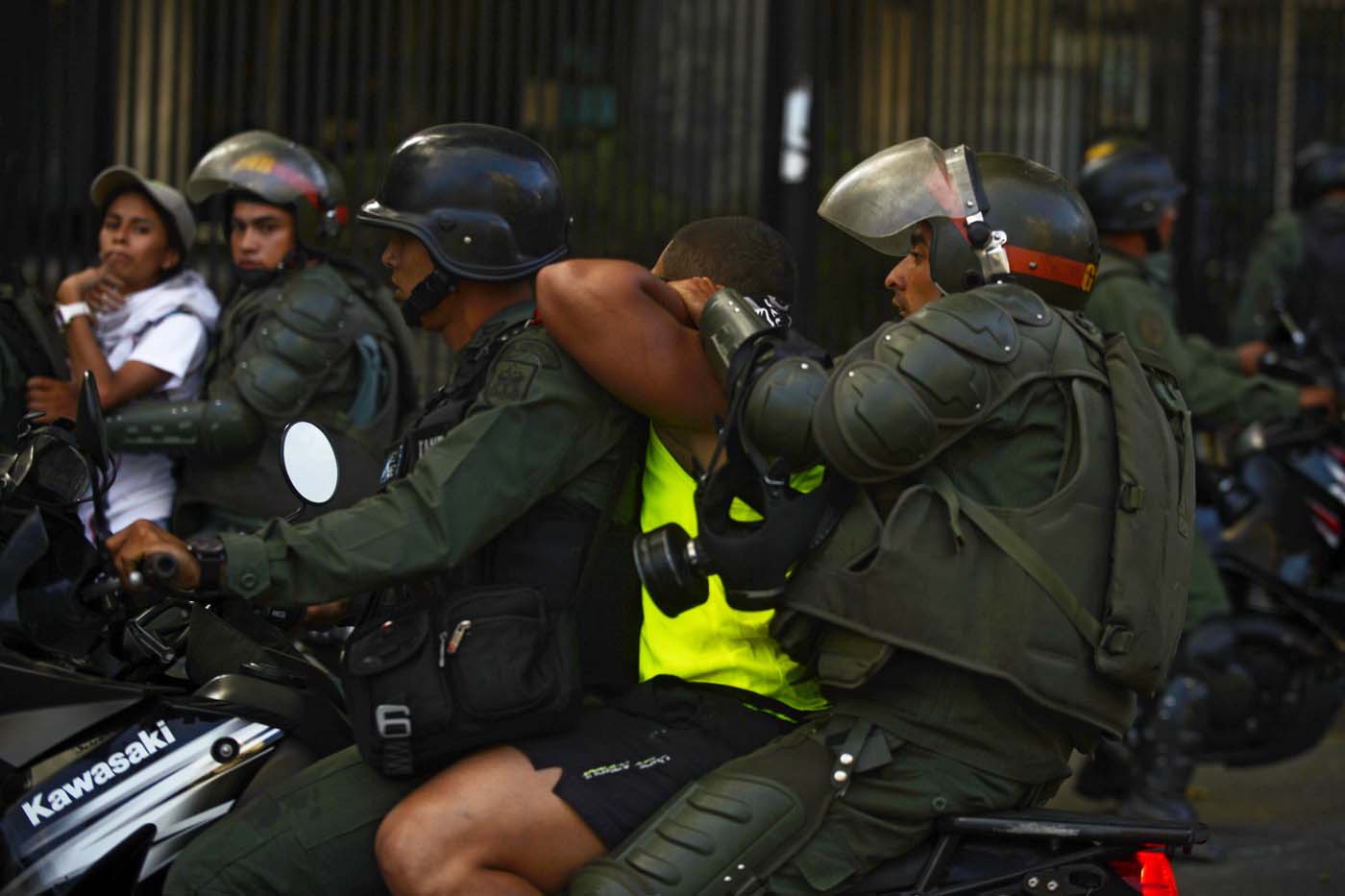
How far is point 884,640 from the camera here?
2775 millimetres

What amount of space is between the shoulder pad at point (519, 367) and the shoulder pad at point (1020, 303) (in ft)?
2.17

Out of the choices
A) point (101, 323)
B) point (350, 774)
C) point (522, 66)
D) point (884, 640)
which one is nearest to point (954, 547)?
point (884, 640)

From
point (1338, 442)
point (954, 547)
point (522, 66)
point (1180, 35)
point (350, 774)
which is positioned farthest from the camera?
point (1180, 35)

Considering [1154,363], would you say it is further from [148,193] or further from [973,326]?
[148,193]

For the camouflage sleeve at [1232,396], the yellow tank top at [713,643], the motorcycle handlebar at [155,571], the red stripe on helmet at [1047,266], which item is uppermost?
the red stripe on helmet at [1047,266]

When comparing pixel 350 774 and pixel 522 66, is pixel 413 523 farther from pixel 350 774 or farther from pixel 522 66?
pixel 522 66

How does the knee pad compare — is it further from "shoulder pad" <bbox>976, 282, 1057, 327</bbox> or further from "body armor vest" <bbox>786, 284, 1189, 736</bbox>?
"shoulder pad" <bbox>976, 282, 1057, 327</bbox>

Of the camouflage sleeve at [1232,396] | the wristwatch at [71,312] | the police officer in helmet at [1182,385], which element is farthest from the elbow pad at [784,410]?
the camouflage sleeve at [1232,396]

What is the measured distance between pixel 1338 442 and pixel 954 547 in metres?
Answer: 4.15

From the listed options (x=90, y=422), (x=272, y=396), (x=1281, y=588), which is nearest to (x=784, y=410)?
(x=90, y=422)

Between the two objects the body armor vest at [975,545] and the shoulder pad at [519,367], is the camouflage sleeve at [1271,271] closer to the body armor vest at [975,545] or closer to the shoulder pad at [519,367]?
the body armor vest at [975,545]

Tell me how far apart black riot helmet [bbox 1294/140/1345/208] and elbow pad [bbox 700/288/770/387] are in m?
4.82

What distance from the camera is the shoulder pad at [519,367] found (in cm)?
299

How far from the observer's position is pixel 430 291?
10.7 ft
